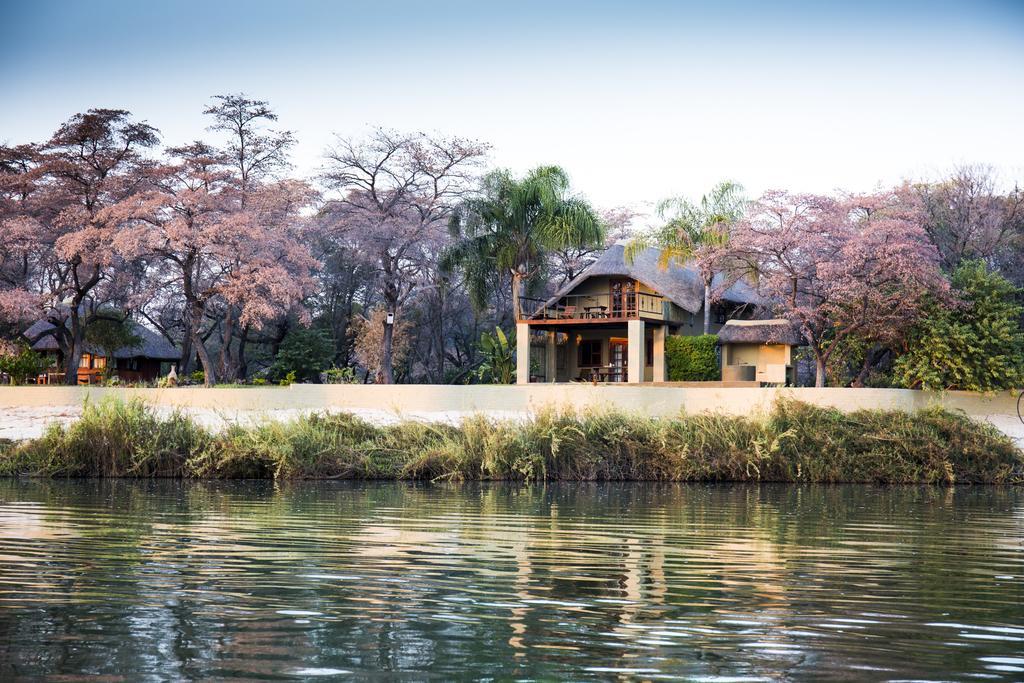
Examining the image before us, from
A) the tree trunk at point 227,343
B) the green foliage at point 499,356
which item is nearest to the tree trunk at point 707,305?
the green foliage at point 499,356

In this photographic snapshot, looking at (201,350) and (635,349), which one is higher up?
(635,349)

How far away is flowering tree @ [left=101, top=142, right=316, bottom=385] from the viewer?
39.2 m

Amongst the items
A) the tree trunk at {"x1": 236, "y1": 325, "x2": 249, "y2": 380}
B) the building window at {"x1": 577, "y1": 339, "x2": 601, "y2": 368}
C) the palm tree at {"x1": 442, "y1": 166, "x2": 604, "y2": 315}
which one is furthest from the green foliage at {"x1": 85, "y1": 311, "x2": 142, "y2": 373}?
the building window at {"x1": 577, "y1": 339, "x2": 601, "y2": 368}

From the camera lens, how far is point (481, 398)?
109 feet

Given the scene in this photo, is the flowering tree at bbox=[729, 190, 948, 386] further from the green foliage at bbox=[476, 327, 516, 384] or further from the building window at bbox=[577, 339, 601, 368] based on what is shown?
the green foliage at bbox=[476, 327, 516, 384]

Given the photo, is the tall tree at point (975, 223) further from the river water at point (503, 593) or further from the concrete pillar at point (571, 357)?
the river water at point (503, 593)

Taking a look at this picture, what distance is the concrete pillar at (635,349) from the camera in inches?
1715

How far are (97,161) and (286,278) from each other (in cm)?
894

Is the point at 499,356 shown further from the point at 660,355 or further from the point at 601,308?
the point at 660,355

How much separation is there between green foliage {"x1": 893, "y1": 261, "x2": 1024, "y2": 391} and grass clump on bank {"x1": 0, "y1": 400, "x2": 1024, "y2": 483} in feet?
18.1

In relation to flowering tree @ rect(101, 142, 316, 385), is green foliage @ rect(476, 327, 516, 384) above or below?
below

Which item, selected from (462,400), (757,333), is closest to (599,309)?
(757,333)

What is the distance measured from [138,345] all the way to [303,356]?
777 centimetres

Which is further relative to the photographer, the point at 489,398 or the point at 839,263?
the point at 839,263
